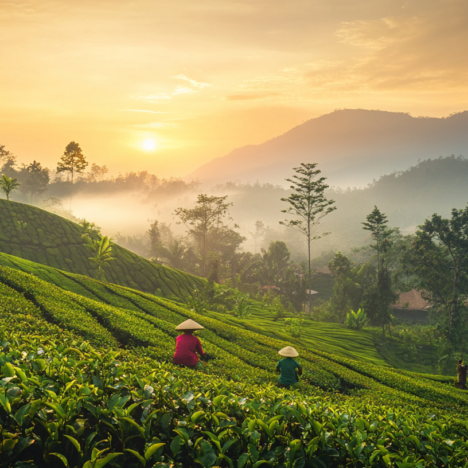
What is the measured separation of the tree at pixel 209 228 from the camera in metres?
46.8

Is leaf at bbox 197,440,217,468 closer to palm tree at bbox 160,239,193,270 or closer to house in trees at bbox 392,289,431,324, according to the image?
house in trees at bbox 392,289,431,324

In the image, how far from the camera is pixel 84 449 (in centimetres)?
247

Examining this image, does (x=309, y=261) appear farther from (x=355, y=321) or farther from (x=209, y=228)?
(x=209, y=228)

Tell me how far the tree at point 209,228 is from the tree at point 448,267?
23073 mm

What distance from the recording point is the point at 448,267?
87.9 feet

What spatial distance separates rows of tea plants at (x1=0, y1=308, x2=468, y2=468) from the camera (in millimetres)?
2453

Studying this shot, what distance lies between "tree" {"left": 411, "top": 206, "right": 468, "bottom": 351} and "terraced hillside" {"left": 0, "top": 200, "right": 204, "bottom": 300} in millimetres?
18463

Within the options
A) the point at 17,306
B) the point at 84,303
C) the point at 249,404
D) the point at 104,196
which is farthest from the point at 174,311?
the point at 104,196

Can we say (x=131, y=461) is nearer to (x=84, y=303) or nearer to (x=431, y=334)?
(x=84, y=303)

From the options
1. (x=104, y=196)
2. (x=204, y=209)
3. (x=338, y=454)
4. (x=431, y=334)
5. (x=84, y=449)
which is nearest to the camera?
(x=84, y=449)

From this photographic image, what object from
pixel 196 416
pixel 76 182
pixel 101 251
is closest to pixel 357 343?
pixel 101 251

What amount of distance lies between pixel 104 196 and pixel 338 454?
113 m

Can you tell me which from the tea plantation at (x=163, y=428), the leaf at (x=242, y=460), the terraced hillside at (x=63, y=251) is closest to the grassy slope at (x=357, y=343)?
the terraced hillside at (x=63, y=251)

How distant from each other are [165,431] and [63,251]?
2400 cm
